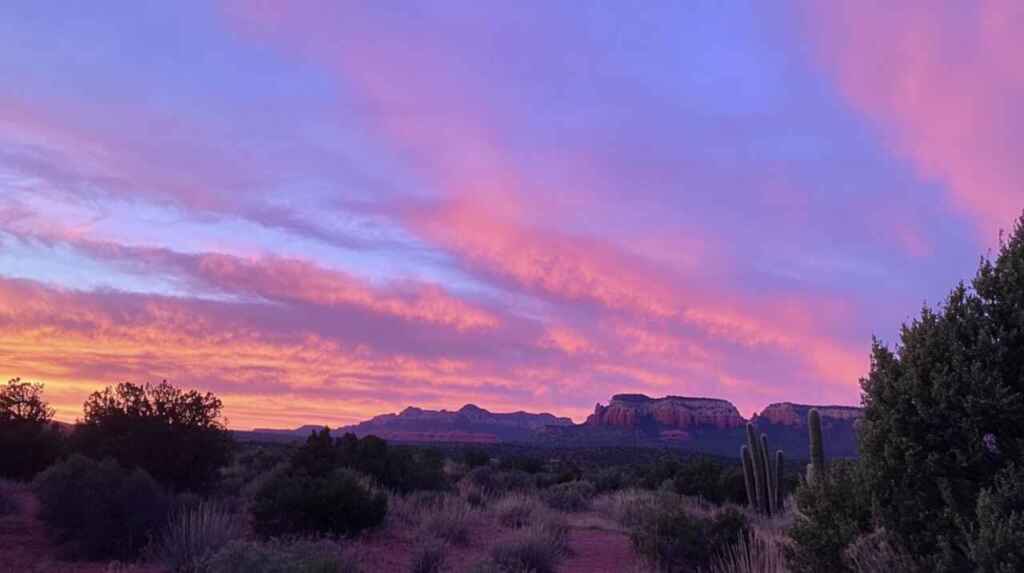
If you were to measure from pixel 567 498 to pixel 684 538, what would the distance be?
13832 millimetres

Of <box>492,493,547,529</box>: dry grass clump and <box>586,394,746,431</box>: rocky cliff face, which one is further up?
<box>586,394,746,431</box>: rocky cliff face

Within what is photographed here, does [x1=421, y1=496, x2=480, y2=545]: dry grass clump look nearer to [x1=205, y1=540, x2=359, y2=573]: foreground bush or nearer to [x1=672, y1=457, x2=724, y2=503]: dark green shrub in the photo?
[x1=205, y1=540, x2=359, y2=573]: foreground bush

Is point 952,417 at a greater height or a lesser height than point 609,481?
greater

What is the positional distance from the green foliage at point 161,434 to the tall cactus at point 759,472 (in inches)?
576

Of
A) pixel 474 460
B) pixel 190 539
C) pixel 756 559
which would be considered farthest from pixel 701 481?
pixel 190 539

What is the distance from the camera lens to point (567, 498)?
29.7 meters

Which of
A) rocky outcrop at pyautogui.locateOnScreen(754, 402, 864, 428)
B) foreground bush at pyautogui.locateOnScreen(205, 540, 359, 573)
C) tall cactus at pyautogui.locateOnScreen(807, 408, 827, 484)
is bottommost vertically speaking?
foreground bush at pyautogui.locateOnScreen(205, 540, 359, 573)

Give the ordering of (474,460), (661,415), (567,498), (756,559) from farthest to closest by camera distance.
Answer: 1. (661,415)
2. (474,460)
3. (567,498)
4. (756,559)

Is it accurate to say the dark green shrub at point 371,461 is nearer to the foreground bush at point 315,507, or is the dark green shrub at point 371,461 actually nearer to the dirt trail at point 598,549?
the dirt trail at point 598,549

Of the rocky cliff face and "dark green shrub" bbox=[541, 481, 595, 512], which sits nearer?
"dark green shrub" bbox=[541, 481, 595, 512]

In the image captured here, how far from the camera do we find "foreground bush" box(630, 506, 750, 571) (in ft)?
51.5

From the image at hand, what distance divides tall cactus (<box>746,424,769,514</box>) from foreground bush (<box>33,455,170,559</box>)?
53.8ft

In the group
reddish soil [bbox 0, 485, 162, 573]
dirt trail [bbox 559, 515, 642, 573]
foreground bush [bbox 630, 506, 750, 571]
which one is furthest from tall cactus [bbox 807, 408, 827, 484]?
reddish soil [bbox 0, 485, 162, 573]

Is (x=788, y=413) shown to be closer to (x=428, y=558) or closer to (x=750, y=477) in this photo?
(x=750, y=477)
